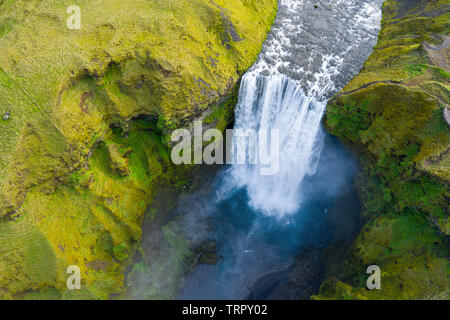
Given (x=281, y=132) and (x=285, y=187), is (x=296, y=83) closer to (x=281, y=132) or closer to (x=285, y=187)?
(x=281, y=132)

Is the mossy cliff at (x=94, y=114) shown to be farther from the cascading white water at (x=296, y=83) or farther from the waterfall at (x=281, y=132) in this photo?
the cascading white water at (x=296, y=83)

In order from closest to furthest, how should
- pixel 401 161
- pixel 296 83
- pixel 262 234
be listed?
pixel 401 161, pixel 296 83, pixel 262 234

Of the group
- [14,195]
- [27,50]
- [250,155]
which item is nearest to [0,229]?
[14,195]

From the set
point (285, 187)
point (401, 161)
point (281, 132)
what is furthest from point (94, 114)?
Answer: point (401, 161)

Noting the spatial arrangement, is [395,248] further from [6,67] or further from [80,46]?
[6,67]

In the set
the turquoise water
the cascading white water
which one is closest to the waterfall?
the cascading white water

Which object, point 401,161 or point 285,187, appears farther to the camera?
point 285,187
